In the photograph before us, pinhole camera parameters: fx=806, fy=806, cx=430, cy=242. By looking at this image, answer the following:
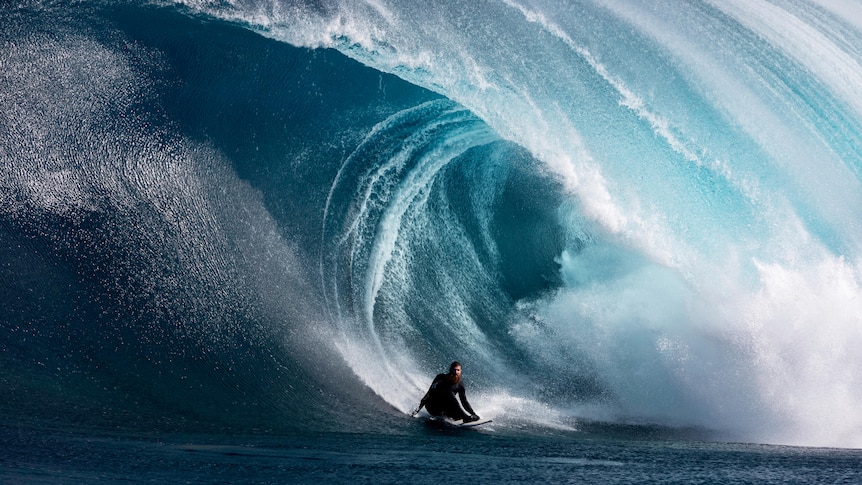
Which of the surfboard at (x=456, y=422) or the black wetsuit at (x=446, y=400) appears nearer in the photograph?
the surfboard at (x=456, y=422)

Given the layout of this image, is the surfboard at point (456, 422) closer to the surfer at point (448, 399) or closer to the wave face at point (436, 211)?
the surfer at point (448, 399)

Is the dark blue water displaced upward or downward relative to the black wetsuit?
downward

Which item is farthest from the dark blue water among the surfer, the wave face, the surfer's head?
the wave face

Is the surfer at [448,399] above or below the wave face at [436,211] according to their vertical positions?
below

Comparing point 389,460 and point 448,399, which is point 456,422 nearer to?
point 448,399

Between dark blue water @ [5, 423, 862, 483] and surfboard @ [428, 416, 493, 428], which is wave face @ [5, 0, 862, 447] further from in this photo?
dark blue water @ [5, 423, 862, 483]

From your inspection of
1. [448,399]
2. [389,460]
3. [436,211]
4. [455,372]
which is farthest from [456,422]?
[436,211]

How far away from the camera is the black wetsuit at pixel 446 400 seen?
8.04m

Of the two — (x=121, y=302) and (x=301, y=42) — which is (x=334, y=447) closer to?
(x=121, y=302)

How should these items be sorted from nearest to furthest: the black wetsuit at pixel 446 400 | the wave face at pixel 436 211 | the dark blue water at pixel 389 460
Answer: the dark blue water at pixel 389 460 < the black wetsuit at pixel 446 400 < the wave face at pixel 436 211

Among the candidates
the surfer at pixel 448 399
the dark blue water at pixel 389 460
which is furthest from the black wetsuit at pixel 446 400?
the dark blue water at pixel 389 460

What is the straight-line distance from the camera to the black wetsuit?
8.04m

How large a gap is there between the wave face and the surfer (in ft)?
1.63

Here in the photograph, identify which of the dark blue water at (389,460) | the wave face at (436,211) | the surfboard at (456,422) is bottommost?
the dark blue water at (389,460)
